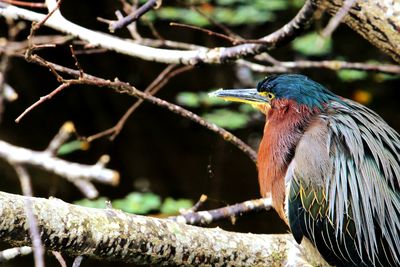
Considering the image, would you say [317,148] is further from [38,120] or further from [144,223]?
[38,120]

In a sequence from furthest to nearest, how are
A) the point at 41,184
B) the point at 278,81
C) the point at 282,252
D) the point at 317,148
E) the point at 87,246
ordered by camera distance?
1. the point at 41,184
2. the point at 278,81
3. the point at 317,148
4. the point at 282,252
5. the point at 87,246

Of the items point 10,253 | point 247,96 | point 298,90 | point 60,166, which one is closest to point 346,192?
point 298,90

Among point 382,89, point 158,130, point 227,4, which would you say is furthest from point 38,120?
point 382,89

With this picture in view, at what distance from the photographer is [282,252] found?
243 centimetres

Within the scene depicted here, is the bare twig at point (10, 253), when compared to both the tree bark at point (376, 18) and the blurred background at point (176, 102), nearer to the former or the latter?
the tree bark at point (376, 18)

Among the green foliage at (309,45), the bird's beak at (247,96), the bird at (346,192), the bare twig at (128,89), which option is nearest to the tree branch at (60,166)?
the bare twig at (128,89)

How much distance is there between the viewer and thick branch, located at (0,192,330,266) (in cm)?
190

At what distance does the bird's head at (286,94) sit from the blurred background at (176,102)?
1.64 meters

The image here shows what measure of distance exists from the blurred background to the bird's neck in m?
1.75

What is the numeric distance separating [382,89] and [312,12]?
316cm

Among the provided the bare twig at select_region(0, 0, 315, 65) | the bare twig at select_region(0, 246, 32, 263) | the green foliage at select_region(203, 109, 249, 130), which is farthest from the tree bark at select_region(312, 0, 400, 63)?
the green foliage at select_region(203, 109, 249, 130)

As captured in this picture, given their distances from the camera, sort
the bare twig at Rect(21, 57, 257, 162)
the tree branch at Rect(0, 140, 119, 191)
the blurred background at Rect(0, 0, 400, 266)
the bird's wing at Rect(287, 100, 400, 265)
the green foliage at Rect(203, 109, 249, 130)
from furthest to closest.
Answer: the blurred background at Rect(0, 0, 400, 266), the green foliage at Rect(203, 109, 249, 130), the bird's wing at Rect(287, 100, 400, 265), the bare twig at Rect(21, 57, 257, 162), the tree branch at Rect(0, 140, 119, 191)

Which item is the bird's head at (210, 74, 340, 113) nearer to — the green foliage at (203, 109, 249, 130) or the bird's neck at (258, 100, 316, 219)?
the bird's neck at (258, 100, 316, 219)

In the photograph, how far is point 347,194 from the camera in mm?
2707
